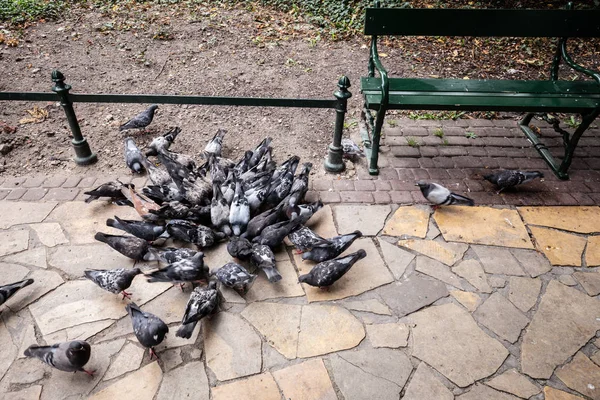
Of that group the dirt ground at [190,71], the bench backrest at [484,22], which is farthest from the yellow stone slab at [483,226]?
the bench backrest at [484,22]

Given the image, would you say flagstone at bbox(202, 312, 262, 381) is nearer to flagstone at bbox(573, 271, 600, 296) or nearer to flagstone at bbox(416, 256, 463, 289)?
flagstone at bbox(416, 256, 463, 289)

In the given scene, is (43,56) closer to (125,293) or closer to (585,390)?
(125,293)

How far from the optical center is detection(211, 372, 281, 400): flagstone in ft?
8.49

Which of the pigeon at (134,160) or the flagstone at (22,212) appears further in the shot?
the pigeon at (134,160)

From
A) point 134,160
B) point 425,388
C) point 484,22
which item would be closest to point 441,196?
point 425,388

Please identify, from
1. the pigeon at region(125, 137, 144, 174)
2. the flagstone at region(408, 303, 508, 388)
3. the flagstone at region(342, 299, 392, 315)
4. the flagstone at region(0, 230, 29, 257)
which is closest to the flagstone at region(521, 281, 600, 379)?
the flagstone at region(408, 303, 508, 388)

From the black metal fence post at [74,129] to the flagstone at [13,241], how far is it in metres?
1.24

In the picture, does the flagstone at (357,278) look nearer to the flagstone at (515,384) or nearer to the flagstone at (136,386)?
the flagstone at (515,384)

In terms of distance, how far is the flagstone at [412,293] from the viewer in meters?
3.16

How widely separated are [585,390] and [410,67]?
539 centimetres

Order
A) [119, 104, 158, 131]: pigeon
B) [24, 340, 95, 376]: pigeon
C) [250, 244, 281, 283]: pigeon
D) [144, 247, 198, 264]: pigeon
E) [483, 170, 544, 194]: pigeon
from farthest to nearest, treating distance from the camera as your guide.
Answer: [119, 104, 158, 131]: pigeon, [483, 170, 544, 194]: pigeon, [144, 247, 198, 264]: pigeon, [250, 244, 281, 283]: pigeon, [24, 340, 95, 376]: pigeon

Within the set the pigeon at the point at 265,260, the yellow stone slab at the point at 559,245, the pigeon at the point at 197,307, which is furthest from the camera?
the yellow stone slab at the point at 559,245

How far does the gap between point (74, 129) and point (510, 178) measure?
477cm

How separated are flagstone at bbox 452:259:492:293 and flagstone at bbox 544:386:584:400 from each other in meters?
0.82
